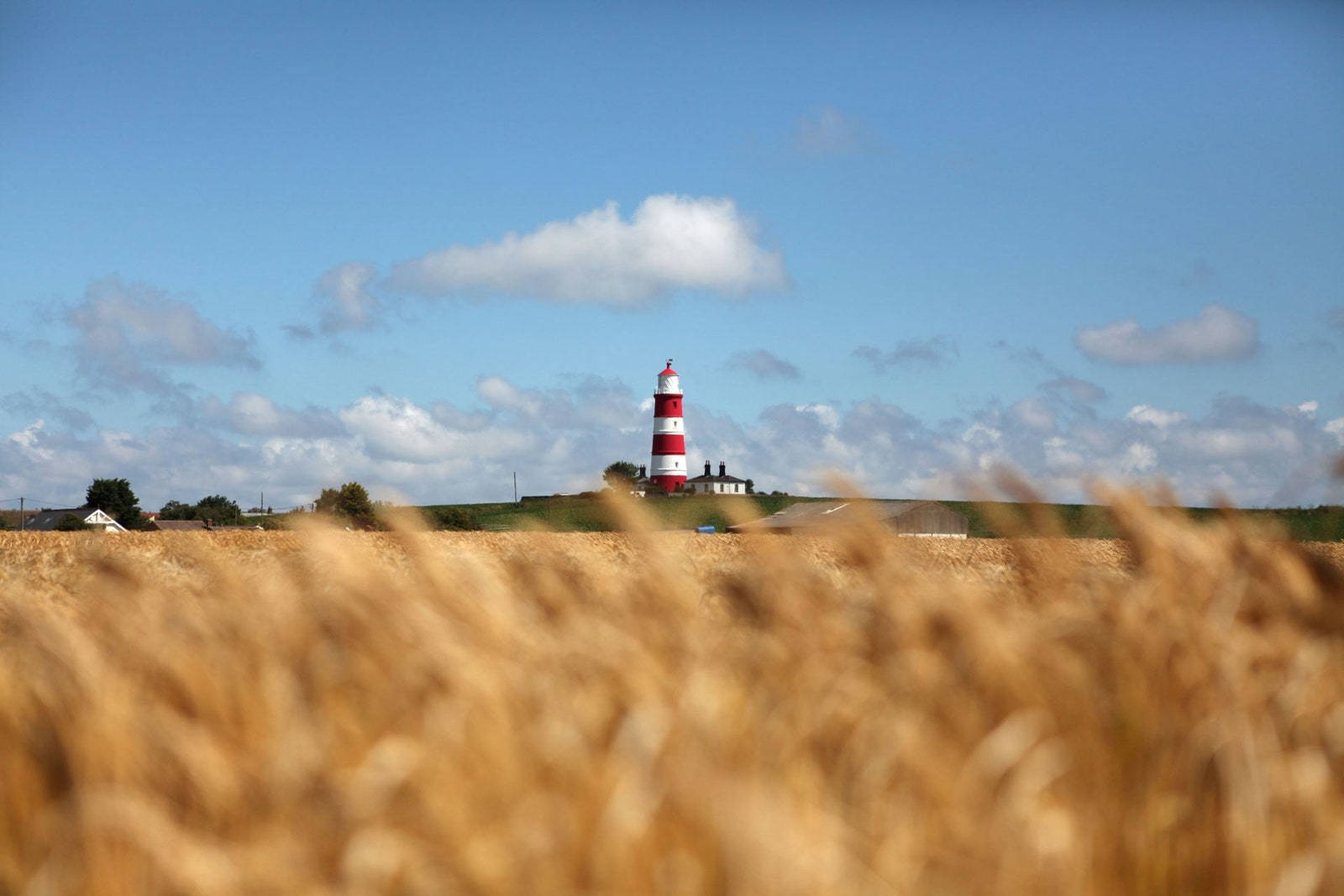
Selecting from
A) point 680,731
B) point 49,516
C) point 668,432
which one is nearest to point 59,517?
point 49,516

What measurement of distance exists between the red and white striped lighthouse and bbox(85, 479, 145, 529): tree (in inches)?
1407

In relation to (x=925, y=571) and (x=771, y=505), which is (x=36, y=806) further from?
(x=771, y=505)

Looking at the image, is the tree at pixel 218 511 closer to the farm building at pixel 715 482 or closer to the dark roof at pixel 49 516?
the dark roof at pixel 49 516

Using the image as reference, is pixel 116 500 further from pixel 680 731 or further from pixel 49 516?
pixel 680 731

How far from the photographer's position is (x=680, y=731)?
2.37 metres

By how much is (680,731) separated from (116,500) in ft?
294

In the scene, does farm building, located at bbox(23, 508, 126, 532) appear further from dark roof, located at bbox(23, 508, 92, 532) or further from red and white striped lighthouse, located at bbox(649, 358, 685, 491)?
red and white striped lighthouse, located at bbox(649, 358, 685, 491)

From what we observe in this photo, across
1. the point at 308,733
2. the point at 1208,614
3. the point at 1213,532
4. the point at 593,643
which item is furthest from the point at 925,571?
the point at 308,733

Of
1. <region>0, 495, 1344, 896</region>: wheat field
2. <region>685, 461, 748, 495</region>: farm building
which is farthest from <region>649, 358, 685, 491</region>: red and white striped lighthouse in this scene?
<region>0, 495, 1344, 896</region>: wheat field

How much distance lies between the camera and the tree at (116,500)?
83.2 m

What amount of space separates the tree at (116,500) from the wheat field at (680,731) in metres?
86.7

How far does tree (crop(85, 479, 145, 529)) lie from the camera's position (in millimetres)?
83188

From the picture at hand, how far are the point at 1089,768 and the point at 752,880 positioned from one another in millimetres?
1350

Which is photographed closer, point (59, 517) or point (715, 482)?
point (59, 517)
